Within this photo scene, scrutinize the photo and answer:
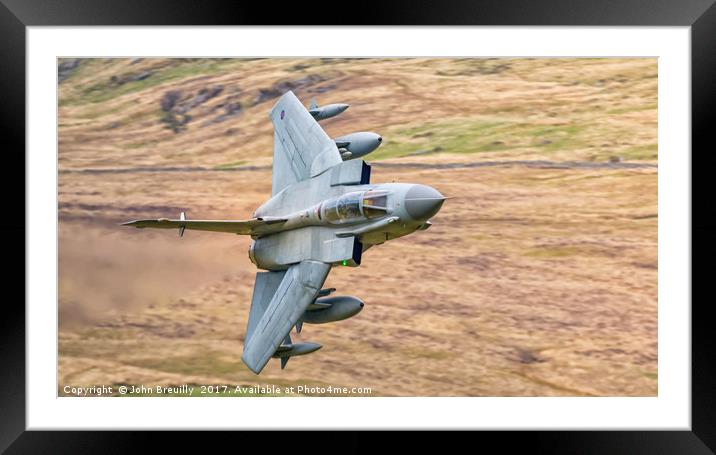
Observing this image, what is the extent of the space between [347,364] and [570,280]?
8.74 meters

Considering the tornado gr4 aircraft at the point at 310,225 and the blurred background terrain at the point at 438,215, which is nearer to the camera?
the tornado gr4 aircraft at the point at 310,225

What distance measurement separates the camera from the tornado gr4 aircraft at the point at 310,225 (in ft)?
72.7

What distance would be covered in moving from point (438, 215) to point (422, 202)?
15.7m

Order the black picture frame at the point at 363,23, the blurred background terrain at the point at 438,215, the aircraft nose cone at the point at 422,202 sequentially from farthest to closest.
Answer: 1. the blurred background terrain at the point at 438,215
2. the black picture frame at the point at 363,23
3. the aircraft nose cone at the point at 422,202

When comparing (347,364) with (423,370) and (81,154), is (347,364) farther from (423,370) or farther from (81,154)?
(81,154)

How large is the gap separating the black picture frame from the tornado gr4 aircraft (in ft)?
9.50

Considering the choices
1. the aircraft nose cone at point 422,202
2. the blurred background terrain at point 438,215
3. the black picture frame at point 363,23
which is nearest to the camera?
the aircraft nose cone at point 422,202

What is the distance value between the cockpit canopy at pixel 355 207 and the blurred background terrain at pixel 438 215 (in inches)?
356

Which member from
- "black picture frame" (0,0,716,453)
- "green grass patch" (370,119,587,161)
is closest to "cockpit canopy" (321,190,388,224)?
"black picture frame" (0,0,716,453)

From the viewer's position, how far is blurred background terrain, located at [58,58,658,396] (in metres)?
32.2

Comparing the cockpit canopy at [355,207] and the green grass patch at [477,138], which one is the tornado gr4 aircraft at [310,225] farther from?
the green grass patch at [477,138]

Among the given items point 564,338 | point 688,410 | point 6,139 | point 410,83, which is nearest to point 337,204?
point 6,139

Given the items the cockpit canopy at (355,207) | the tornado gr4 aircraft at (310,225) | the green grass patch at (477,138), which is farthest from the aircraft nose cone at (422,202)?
the green grass patch at (477,138)

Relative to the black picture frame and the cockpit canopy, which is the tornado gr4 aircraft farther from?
the black picture frame
